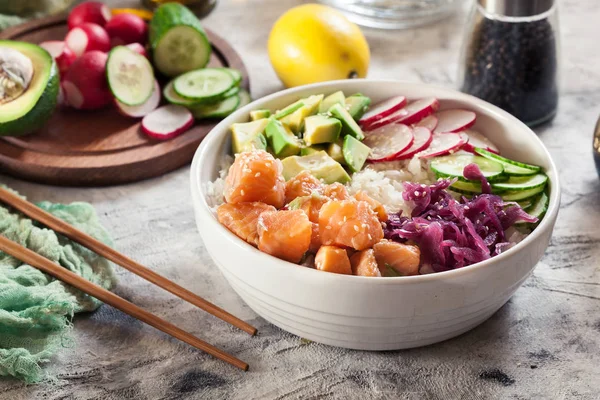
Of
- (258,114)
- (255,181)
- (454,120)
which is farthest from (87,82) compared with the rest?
(454,120)

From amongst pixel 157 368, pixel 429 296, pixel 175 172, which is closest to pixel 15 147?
pixel 175 172

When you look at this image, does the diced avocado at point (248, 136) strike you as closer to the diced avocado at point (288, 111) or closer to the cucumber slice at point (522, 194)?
the diced avocado at point (288, 111)

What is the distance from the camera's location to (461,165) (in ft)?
6.26

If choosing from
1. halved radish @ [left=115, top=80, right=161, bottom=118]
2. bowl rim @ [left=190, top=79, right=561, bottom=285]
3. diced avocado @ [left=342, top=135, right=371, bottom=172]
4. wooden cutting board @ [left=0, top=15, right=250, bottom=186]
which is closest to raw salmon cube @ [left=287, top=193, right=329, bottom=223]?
bowl rim @ [left=190, top=79, right=561, bottom=285]

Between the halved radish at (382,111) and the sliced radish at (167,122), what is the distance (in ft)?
2.03

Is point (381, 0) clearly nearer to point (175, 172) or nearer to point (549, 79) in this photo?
point (549, 79)

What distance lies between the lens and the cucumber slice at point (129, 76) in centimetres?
246

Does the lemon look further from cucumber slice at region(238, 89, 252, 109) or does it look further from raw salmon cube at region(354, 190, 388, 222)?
raw salmon cube at region(354, 190, 388, 222)

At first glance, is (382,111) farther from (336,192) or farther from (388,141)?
(336,192)

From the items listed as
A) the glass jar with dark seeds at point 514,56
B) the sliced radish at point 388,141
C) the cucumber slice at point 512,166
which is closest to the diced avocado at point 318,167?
the sliced radish at point 388,141

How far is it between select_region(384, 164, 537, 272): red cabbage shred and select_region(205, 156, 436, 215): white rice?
5 cm

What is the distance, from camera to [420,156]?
197cm

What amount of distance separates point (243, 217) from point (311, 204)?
147mm

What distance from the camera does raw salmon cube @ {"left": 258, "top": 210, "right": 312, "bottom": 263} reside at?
1547 millimetres
